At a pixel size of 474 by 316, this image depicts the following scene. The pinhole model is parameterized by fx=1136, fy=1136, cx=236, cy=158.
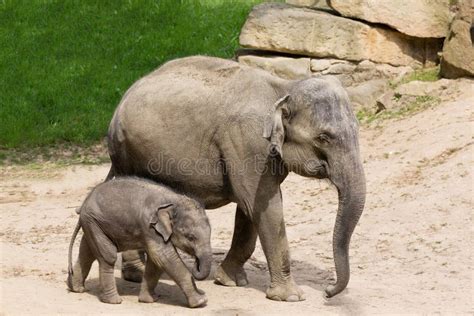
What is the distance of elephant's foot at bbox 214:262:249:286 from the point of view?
30.2 ft

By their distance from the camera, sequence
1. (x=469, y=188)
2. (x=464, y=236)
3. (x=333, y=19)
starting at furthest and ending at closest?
(x=333, y=19) → (x=469, y=188) → (x=464, y=236)

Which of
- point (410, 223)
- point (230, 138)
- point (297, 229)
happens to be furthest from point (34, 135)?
point (230, 138)

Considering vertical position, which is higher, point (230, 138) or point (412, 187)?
point (230, 138)

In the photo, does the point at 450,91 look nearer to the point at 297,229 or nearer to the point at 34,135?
the point at 297,229

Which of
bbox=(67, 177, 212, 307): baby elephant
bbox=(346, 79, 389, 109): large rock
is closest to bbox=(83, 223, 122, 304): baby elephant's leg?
bbox=(67, 177, 212, 307): baby elephant

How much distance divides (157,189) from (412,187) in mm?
3966

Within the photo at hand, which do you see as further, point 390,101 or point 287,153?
point 390,101

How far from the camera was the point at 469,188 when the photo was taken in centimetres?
1100

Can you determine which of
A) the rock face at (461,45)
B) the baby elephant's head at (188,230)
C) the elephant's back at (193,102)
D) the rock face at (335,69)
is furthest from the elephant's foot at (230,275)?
the rock face at (335,69)

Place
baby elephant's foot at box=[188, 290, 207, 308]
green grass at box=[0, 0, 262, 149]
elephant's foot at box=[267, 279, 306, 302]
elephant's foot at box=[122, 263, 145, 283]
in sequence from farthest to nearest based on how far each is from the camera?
green grass at box=[0, 0, 262, 149] → elephant's foot at box=[122, 263, 145, 283] → elephant's foot at box=[267, 279, 306, 302] → baby elephant's foot at box=[188, 290, 207, 308]

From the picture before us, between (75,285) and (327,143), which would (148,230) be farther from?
(327,143)

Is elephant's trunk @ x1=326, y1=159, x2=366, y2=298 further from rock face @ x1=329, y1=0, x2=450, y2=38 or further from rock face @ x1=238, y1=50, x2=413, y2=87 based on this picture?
rock face @ x1=329, y1=0, x2=450, y2=38

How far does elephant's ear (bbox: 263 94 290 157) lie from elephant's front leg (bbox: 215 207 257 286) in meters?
1.13

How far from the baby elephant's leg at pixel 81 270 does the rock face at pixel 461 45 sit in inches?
262
